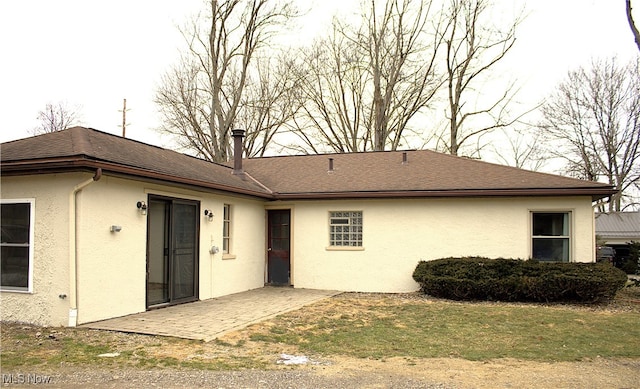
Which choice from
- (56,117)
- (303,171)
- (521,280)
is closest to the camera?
(521,280)

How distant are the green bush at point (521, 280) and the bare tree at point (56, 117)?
2993 centimetres

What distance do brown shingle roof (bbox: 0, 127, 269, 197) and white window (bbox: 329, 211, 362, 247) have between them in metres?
2.73

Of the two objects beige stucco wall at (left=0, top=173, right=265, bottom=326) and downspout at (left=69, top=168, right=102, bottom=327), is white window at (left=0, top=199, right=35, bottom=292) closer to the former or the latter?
beige stucco wall at (left=0, top=173, right=265, bottom=326)

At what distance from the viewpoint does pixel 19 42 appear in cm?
1129

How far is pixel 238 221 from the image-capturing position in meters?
12.4

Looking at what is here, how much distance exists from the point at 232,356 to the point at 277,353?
0.59m

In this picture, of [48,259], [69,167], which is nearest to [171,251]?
[48,259]

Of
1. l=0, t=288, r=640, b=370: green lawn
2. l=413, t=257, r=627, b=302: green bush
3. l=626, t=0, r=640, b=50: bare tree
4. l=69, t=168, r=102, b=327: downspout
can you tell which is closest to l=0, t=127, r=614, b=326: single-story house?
l=69, t=168, r=102, b=327: downspout

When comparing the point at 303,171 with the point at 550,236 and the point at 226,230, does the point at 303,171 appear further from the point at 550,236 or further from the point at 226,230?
the point at 550,236

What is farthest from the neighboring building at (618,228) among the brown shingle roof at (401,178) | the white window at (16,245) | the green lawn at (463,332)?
the white window at (16,245)

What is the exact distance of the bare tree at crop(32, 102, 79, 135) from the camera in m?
33.4

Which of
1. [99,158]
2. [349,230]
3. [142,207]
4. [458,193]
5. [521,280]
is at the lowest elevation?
[521,280]

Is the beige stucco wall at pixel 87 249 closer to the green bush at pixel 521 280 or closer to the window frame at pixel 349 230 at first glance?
the window frame at pixel 349 230

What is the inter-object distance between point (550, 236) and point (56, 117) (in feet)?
106
